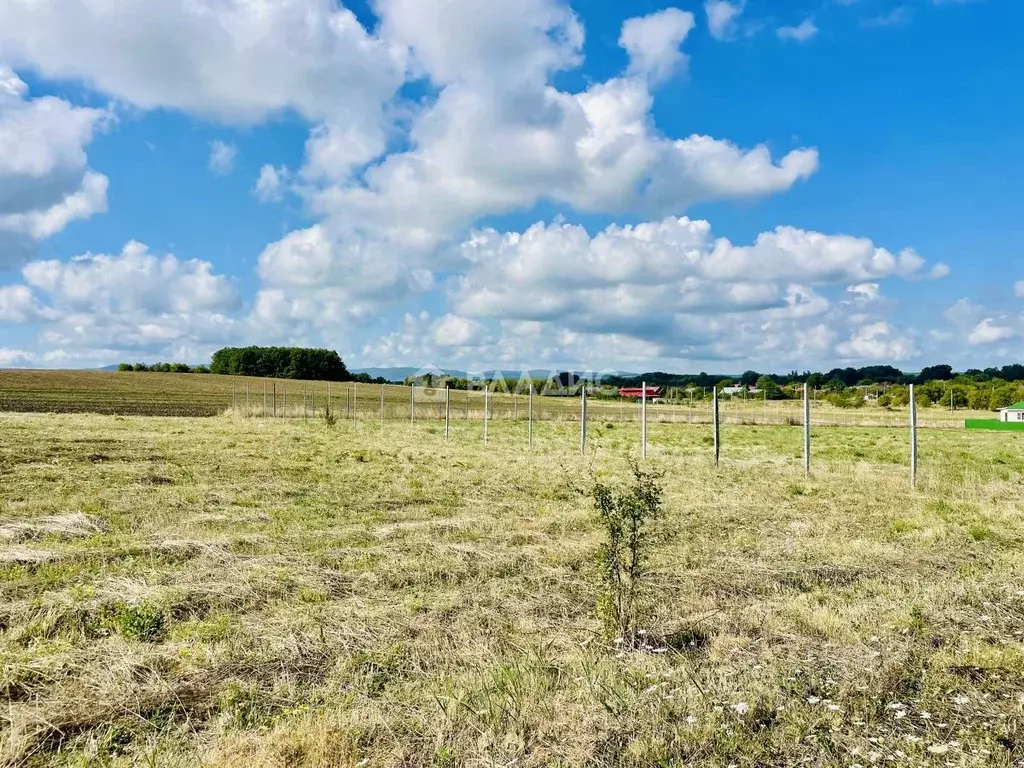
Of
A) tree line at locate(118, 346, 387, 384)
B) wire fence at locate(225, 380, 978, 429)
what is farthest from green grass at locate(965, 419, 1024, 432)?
tree line at locate(118, 346, 387, 384)

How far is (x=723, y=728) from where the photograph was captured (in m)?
3.46

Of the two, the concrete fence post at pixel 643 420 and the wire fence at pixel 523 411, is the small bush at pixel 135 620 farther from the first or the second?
the wire fence at pixel 523 411

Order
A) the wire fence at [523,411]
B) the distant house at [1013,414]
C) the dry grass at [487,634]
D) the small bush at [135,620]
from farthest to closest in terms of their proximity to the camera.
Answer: the distant house at [1013,414]
the wire fence at [523,411]
the small bush at [135,620]
the dry grass at [487,634]

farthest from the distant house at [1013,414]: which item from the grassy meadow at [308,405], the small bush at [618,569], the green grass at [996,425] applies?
the small bush at [618,569]

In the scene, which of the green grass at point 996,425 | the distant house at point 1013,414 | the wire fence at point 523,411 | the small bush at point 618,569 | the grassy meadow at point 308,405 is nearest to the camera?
the small bush at point 618,569

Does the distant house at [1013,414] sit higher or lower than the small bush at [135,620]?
higher

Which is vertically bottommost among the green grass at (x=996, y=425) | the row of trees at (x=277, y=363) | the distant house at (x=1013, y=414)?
the green grass at (x=996, y=425)

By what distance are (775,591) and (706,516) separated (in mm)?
3749

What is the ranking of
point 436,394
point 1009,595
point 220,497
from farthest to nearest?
point 436,394, point 220,497, point 1009,595

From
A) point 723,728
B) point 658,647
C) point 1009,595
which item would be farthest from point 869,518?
point 723,728

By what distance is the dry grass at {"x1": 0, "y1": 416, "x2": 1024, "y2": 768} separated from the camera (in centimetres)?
337

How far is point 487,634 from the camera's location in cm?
489

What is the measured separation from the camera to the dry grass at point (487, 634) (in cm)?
337

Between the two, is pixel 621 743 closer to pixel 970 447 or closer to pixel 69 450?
pixel 69 450
